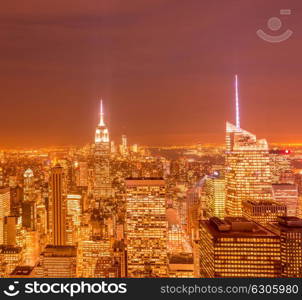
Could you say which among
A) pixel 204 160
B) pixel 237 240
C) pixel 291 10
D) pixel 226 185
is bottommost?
pixel 237 240

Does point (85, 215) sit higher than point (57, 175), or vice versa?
point (57, 175)

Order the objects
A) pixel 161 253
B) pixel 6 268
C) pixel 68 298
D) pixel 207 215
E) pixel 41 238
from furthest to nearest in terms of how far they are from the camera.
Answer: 1. pixel 41 238
2. pixel 161 253
3. pixel 207 215
4. pixel 6 268
5. pixel 68 298

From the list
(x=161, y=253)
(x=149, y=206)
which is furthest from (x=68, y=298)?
(x=149, y=206)

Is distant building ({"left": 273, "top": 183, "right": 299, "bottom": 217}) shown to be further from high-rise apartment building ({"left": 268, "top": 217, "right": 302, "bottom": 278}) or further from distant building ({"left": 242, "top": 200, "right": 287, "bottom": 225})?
high-rise apartment building ({"left": 268, "top": 217, "right": 302, "bottom": 278})

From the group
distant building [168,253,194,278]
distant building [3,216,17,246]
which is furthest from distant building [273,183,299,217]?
distant building [3,216,17,246]

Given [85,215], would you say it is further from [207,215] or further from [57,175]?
[207,215]

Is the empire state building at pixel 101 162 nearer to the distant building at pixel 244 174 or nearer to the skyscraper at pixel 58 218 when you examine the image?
the skyscraper at pixel 58 218

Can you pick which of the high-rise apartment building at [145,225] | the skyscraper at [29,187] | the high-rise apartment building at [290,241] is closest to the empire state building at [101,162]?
the high-rise apartment building at [145,225]
